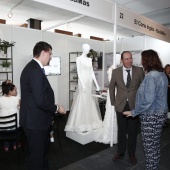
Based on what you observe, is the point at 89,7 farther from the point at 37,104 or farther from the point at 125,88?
the point at 37,104

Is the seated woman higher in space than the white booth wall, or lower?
lower

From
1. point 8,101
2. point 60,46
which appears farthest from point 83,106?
point 60,46

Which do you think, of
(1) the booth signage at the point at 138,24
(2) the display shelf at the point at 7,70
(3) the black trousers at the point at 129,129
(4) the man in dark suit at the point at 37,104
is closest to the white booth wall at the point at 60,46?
(2) the display shelf at the point at 7,70

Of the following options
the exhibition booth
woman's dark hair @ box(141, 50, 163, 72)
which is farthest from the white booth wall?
woman's dark hair @ box(141, 50, 163, 72)

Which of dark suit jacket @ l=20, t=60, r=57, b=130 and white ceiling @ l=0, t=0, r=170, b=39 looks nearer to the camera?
dark suit jacket @ l=20, t=60, r=57, b=130

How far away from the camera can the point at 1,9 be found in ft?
19.6

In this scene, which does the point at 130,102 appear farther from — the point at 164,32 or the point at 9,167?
the point at 164,32

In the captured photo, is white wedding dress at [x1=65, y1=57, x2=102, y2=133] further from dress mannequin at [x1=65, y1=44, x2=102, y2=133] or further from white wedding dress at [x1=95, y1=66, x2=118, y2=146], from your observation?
white wedding dress at [x1=95, y1=66, x2=118, y2=146]

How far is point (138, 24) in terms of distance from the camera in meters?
4.05

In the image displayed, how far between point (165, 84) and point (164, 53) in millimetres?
4984

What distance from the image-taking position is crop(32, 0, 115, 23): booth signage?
97.9 inches

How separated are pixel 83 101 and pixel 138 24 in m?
2.05

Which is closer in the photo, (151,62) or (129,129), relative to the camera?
(151,62)

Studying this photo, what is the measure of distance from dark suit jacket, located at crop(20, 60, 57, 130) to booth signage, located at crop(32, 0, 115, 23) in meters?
1.04
